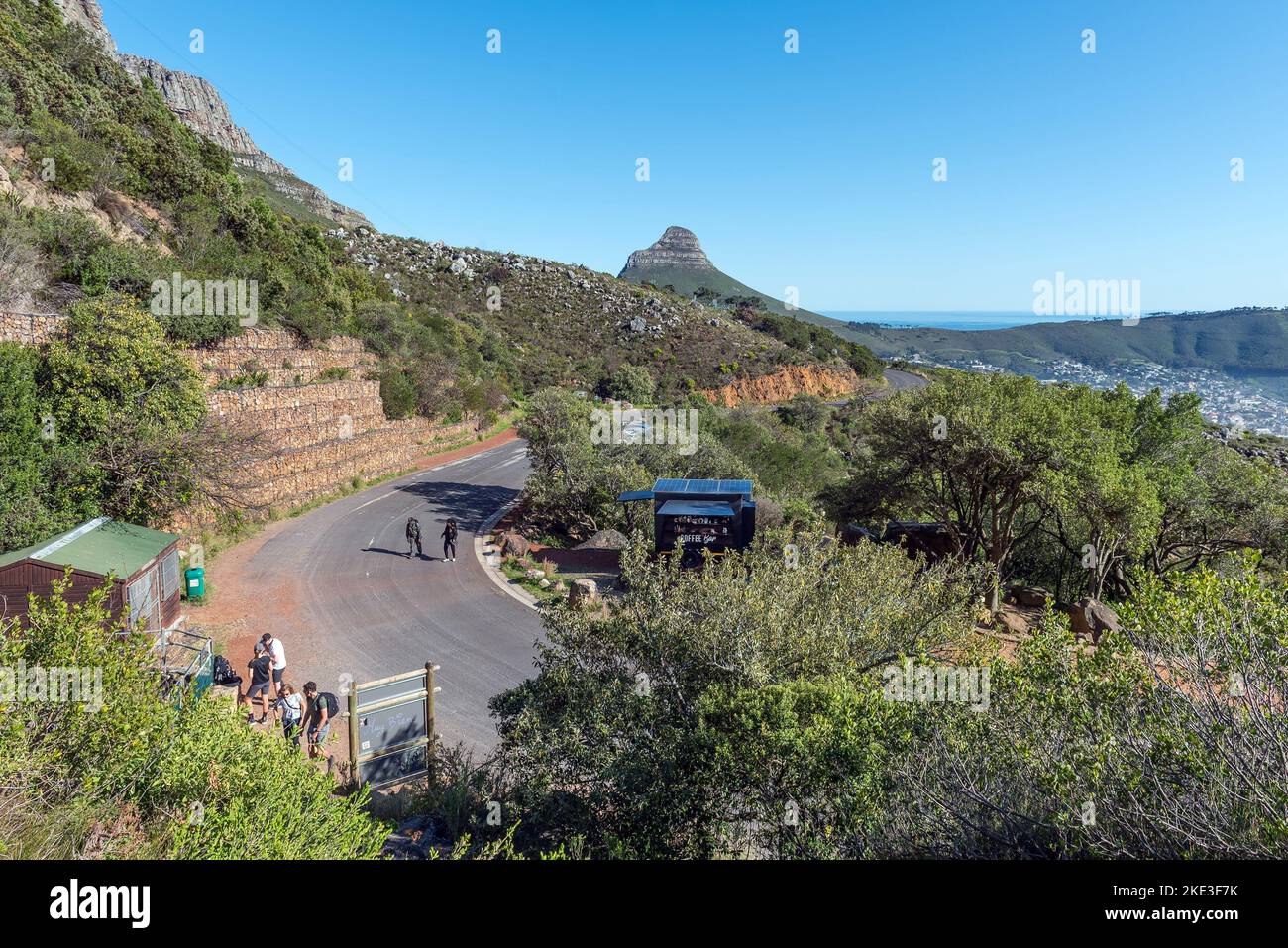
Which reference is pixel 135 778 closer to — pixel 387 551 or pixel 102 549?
pixel 102 549

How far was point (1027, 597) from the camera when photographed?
18859mm

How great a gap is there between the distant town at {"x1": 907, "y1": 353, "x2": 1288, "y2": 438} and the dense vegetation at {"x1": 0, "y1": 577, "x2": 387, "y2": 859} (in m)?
70.1

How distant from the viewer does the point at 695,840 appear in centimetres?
618

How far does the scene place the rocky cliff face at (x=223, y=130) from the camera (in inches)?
2958

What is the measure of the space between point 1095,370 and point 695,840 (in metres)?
150

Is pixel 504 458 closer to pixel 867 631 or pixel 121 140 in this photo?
pixel 121 140

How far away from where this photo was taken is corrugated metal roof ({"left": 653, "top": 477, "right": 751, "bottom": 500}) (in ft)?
56.5

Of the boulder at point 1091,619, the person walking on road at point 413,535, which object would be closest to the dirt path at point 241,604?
the person walking on road at point 413,535

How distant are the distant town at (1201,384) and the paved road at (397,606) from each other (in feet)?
196

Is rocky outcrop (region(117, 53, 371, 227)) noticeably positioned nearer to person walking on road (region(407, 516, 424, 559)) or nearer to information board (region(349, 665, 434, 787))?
person walking on road (region(407, 516, 424, 559))

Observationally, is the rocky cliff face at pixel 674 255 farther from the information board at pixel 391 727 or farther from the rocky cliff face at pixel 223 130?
the information board at pixel 391 727

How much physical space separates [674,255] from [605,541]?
375ft

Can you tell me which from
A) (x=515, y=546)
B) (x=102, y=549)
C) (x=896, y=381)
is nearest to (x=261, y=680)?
(x=102, y=549)
